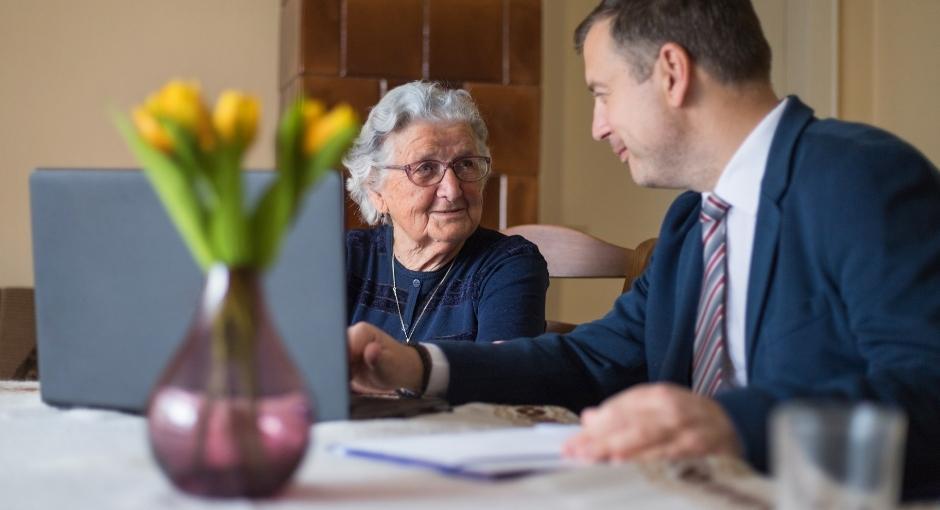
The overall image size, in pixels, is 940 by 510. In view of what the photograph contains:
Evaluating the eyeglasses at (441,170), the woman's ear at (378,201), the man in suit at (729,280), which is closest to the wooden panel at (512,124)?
the woman's ear at (378,201)

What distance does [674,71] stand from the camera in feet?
5.04

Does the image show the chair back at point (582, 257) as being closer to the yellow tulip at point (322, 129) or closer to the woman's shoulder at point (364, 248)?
the woman's shoulder at point (364, 248)

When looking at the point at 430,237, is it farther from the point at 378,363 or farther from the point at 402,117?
the point at 378,363

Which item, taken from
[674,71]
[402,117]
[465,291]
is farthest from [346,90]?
[674,71]

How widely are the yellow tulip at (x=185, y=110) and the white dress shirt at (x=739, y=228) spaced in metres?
0.75

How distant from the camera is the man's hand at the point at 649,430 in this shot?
3.05 feet

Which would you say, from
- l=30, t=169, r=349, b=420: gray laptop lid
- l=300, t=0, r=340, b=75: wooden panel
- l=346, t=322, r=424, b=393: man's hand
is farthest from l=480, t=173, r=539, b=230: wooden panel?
l=30, t=169, r=349, b=420: gray laptop lid

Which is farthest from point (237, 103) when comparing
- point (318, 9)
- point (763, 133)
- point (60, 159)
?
point (60, 159)

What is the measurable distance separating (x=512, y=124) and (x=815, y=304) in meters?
2.58

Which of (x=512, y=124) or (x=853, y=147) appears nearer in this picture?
(x=853, y=147)

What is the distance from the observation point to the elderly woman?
7.35ft

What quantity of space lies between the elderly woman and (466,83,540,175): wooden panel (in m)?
1.39

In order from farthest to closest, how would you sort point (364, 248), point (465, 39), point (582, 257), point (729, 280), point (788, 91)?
1. point (788, 91)
2. point (465, 39)
3. point (582, 257)
4. point (364, 248)
5. point (729, 280)

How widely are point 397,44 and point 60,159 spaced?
46.2 inches
